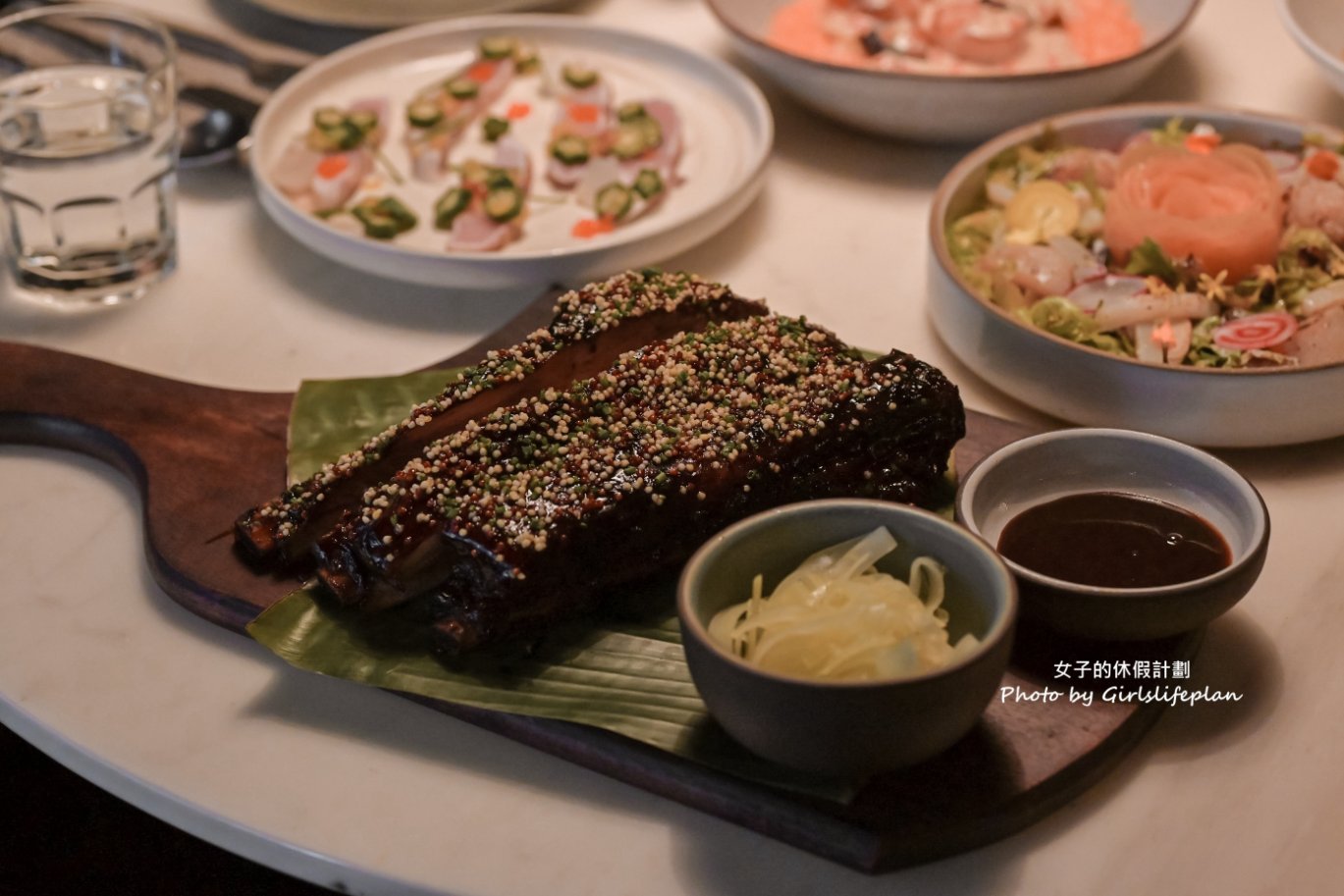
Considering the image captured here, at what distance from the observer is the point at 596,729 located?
5.56 feet

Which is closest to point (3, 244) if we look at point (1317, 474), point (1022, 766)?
point (1022, 766)

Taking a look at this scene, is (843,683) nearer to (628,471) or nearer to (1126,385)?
(628,471)

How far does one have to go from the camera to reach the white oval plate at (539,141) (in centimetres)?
262

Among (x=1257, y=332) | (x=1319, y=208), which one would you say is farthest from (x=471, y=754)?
(x=1319, y=208)

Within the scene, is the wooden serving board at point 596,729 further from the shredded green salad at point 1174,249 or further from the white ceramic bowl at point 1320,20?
the white ceramic bowl at point 1320,20

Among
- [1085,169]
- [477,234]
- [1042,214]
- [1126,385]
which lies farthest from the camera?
[477,234]

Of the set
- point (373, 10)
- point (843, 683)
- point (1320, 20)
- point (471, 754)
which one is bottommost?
point (471, 754)

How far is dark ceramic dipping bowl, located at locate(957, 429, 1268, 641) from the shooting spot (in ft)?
5.46

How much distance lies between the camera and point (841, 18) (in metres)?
3.36

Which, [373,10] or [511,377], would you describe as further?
[373,10]

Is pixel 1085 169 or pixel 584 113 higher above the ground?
pixel 1085 169

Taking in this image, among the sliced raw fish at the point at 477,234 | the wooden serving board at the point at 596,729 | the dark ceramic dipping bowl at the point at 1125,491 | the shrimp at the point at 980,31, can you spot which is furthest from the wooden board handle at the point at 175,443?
the shrimp at the point at 980,31

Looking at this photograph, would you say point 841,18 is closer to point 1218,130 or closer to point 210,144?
point 1218,130

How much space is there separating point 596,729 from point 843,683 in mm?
400
